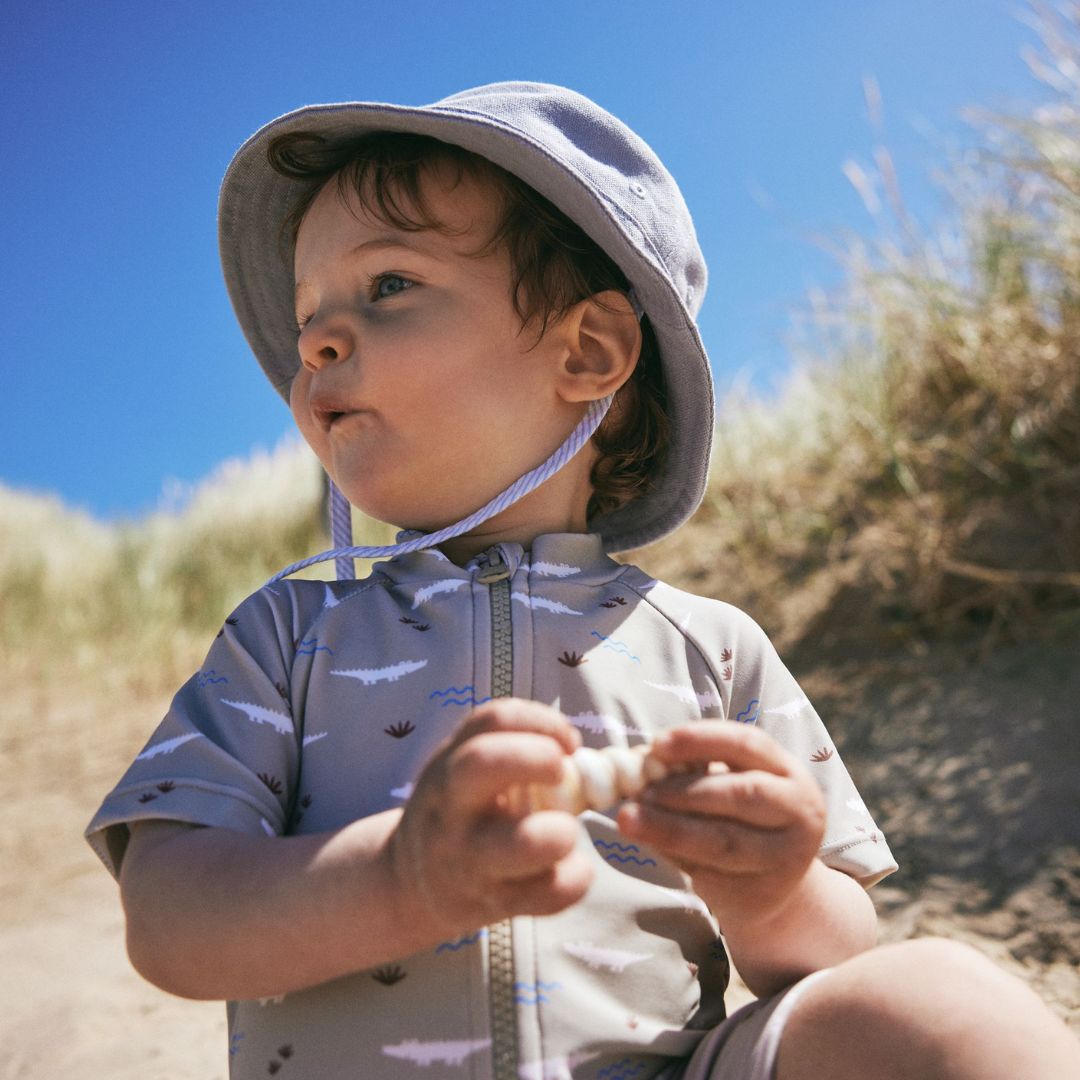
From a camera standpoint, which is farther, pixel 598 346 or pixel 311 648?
pixel 598 346

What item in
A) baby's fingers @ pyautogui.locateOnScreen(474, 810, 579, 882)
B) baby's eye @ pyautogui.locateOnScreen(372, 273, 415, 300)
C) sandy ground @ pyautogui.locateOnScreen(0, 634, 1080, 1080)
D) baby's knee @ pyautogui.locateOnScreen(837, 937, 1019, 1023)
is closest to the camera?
baby's fingers @ pyautogui.locateOnScreen(474, 810, 579, 882)

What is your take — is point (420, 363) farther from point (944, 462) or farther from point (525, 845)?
point (944, 462)

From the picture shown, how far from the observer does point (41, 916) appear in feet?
10.6

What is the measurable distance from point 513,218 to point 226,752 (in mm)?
918

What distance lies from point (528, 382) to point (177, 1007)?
1812 mm

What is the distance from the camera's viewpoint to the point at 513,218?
168 cm

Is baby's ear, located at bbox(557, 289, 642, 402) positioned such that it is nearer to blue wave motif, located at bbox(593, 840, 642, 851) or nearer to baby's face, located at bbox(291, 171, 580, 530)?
baby's face, located at bbox(291, 171, 580, 530)

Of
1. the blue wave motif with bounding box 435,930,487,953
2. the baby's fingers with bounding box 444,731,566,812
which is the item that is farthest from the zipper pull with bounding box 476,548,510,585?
the baby's fingers with bounding box 444,731,566,812

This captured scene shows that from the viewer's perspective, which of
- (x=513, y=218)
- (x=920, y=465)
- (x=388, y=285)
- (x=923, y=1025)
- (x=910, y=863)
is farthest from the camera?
(x=920, y=465)

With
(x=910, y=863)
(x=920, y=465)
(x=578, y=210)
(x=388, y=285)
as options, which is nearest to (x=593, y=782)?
(x=388, y=285)

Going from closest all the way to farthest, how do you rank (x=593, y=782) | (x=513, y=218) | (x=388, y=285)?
(x=593, y=782), (x=388, y=285), (x=513, y=218)

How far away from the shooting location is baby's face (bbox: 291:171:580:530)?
150 cm

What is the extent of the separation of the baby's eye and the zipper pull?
40 centimetres

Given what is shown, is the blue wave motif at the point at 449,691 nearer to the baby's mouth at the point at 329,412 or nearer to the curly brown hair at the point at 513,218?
the baby's mouth at the point at 329,412
